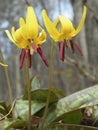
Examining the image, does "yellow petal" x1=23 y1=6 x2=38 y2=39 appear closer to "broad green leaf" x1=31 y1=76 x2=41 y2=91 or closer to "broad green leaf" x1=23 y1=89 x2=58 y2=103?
"broad green leaf" x1=23 y1=89 x2=58 y2=103

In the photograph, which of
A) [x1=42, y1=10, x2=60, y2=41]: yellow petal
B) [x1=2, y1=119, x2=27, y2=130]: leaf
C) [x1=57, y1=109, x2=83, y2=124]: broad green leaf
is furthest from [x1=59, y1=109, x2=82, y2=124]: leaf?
[x1=42, y1=10, x2=60, y2=41]: yellow petal

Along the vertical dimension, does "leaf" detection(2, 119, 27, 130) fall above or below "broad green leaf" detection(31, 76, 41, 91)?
below

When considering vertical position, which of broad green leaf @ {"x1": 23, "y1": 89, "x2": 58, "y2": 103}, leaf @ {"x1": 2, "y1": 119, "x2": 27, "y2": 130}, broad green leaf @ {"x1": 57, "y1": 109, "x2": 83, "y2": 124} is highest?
broad green leaf @ {"x1": 23, "y1": 89, "x2": 58, "y2": 103}

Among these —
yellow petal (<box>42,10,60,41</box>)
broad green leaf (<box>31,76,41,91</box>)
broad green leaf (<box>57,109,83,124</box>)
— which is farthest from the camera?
broad green leaf (<box>31,76,41,91</box>)

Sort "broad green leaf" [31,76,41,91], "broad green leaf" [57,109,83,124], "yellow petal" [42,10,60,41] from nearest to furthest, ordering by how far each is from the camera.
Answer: "yellow petal" [42,10,60,41]
"broad green leaf" [57,109,83,124]
"broad green leaf" [31,76,41,91]

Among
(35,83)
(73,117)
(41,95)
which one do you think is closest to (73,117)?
(73,117)

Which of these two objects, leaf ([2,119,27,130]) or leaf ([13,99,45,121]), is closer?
leaf ([2,119,27,130])
